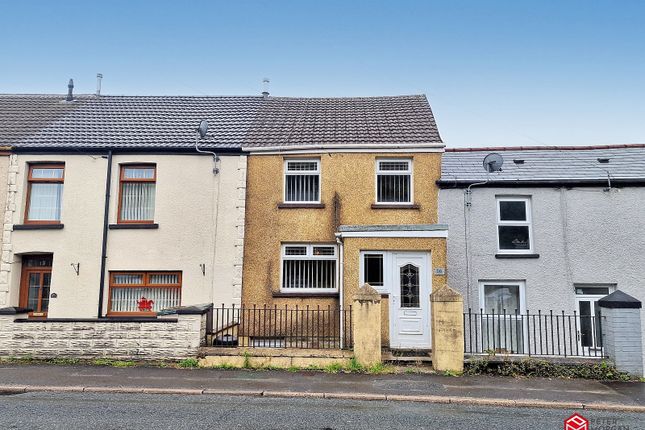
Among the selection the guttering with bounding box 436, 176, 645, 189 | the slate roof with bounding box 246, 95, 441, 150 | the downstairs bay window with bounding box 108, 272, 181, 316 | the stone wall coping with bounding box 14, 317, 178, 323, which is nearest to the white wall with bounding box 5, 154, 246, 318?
the downstairs bay window with bounding box 108, 272, 181, 316

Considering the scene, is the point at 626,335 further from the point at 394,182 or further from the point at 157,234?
the point at 157,234

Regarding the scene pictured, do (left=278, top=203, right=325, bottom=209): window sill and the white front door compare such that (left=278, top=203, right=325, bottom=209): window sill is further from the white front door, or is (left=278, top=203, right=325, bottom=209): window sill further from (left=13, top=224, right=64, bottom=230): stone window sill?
(left=13, top=224, right=64, bottom=230): stone window sill

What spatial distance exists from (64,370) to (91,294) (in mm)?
3709

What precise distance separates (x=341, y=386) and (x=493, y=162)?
26.4 ft

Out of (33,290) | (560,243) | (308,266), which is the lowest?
(33,290)

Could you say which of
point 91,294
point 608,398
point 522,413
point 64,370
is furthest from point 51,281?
point 608,398

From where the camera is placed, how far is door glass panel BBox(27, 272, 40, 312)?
13.1m

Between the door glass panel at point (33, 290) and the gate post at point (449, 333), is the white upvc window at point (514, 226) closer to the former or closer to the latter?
the gate post at point (449, 333)

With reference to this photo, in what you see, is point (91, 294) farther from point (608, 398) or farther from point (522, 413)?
point (608, 398)

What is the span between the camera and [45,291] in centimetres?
1320

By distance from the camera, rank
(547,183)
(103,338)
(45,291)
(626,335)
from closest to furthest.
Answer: (626,335) < (103,338) < (547,183) < (45,291)

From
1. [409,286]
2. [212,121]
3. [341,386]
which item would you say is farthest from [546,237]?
[212,121]

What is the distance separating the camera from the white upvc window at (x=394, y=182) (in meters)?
13.2

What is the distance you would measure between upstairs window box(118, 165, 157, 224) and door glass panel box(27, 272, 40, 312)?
2.93 metres
